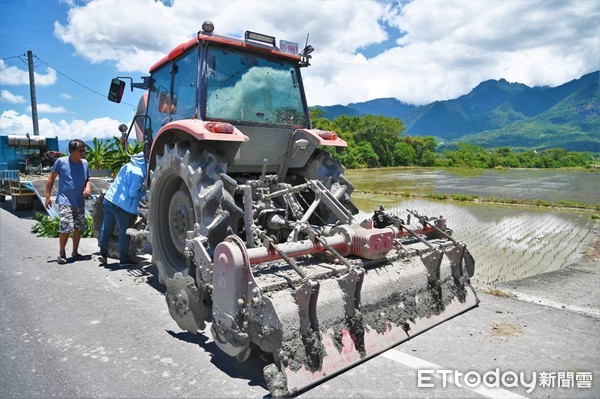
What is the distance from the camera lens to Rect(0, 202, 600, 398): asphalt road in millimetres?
2738

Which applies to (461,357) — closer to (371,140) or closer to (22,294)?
(22,294)

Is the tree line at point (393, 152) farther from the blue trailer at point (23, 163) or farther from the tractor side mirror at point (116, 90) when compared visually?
the tractor side mirror at point (116, 90)

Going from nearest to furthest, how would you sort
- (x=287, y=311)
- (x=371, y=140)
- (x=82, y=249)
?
(x=287, y=311), (x=82, y=249), (x=371, y=140)

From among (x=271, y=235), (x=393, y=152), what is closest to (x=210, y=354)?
(x=271, y=235)

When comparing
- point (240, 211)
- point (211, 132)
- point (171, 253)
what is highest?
point (211, 132)

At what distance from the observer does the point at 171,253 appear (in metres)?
4.62

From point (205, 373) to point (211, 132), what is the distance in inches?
78.3

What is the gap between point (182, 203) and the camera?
4.32 metres

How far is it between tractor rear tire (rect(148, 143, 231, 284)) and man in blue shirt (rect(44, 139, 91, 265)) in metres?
1.96

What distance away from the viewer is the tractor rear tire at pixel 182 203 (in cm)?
362

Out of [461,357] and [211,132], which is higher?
[211,132]

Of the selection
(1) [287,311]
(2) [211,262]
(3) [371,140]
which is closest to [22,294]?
(2) [211,262]

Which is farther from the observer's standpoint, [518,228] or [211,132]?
[518,228]

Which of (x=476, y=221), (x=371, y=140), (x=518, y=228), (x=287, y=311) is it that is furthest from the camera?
(x=371, y=140)
